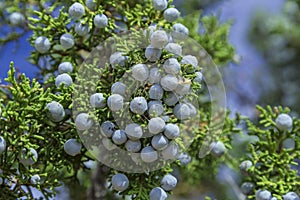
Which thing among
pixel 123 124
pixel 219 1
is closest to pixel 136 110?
pixel 123 124

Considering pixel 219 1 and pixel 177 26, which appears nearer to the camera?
pixel 177 26

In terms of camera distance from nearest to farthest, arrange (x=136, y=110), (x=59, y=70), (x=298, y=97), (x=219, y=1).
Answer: (x=136, y=110) < (x=59, y=70) < (x=219, y=1) < (x=298, y=97)

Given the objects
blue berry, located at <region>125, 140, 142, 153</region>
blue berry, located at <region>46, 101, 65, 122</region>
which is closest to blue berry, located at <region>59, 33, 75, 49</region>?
blue berry, located at <region>46, 101, 65, 122</region>

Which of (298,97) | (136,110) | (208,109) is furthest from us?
(298,97)

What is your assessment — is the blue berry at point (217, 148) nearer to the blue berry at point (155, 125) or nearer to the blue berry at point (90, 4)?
the blue berry at point (155, 125)

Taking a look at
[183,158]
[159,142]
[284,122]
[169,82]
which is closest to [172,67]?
[169,82]

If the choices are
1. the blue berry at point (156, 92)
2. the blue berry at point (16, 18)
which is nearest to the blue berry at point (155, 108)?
the blue berry at point (156, 92)

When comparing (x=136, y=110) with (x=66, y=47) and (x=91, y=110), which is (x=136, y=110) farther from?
(x=66, y=47)

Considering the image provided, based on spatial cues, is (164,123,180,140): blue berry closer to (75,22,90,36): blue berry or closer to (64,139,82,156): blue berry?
(64,139,82,156): blue berry
